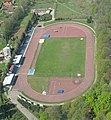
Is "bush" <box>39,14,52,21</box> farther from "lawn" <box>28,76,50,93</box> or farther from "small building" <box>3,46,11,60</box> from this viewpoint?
"lawn" <box>28,76,50,93</box>

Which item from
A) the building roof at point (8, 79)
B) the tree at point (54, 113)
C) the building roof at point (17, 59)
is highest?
the tree at point (54, 113)

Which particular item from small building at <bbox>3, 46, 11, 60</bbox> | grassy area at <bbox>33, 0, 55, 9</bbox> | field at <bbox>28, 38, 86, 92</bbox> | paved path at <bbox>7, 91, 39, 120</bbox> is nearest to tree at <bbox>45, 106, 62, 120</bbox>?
paved path at <bbox>7, 91, 39, 120</bbox>

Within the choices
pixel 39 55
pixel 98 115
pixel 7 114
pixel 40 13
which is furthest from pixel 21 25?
pixel 98 115

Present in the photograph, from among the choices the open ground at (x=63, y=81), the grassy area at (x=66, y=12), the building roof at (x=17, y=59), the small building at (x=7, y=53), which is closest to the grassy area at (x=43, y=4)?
the grassy area at (x=66, y=12)

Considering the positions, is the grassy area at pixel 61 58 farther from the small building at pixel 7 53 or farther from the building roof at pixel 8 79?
the small building at pixel 7 53

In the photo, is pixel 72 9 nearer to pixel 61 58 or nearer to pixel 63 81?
pixel 61 58

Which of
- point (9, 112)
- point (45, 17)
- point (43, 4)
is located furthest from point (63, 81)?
point (43, 4)

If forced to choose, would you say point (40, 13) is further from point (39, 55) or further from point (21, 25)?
point (39, 55)
